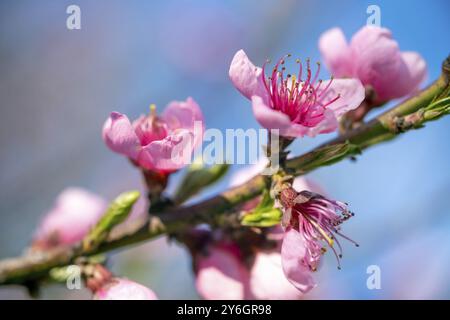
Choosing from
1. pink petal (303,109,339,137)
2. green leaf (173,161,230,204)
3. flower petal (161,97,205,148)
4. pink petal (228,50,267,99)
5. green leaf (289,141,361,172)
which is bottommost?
green leaf (173,161,230,204)

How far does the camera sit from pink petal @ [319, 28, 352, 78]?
5.36ft

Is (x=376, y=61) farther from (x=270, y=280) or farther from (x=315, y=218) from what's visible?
(x=270, y=280)

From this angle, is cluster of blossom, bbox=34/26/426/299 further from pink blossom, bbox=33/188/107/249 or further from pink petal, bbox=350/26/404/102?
pink blossom, bbox=33/188/107/249

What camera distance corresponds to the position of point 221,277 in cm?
161

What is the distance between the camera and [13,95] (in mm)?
3998

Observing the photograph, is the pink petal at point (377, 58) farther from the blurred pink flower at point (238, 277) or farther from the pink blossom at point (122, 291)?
the pink blossom at point (122, 291)

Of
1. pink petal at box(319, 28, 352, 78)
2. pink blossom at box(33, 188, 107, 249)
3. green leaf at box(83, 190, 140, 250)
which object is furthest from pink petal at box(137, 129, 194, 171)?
pink blossom at box(33, 188, 107, 249)

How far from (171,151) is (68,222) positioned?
0.98 meters

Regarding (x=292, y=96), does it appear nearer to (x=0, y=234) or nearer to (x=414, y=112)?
(x=414, y=112)

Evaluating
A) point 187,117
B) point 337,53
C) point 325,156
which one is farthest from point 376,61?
point 187,117

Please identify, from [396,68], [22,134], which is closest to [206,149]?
[396,68]
